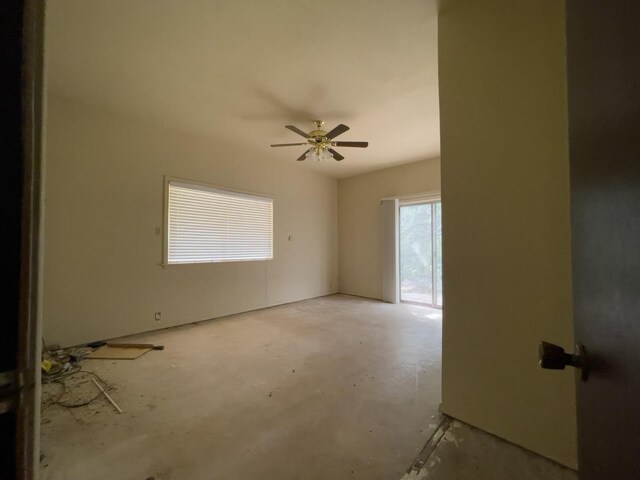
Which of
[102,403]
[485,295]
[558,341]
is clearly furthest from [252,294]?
[558,341]

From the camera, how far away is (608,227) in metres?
0.46

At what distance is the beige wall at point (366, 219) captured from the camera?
16.8 feet

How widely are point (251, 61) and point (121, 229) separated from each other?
8.35 ft

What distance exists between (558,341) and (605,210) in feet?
4.09

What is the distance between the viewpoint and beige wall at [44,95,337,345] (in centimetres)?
279

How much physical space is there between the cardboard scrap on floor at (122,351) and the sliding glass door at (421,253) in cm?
440

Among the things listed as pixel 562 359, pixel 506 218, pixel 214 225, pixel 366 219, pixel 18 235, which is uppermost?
pixel 366 219

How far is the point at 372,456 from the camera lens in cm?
142

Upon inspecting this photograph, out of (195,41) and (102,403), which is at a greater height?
(195,41)

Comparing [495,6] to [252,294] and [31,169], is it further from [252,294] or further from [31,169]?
[252,294]

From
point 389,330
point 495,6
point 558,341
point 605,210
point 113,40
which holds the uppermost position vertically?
point 113,40

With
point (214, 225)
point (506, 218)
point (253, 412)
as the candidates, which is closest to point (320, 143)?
point (214, 225)

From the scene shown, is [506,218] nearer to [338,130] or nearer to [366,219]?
[338,130]

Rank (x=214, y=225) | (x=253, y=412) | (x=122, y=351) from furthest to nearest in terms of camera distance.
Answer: (x=214, y=225)
(x=122, y=351)
(x=253, y=412)
